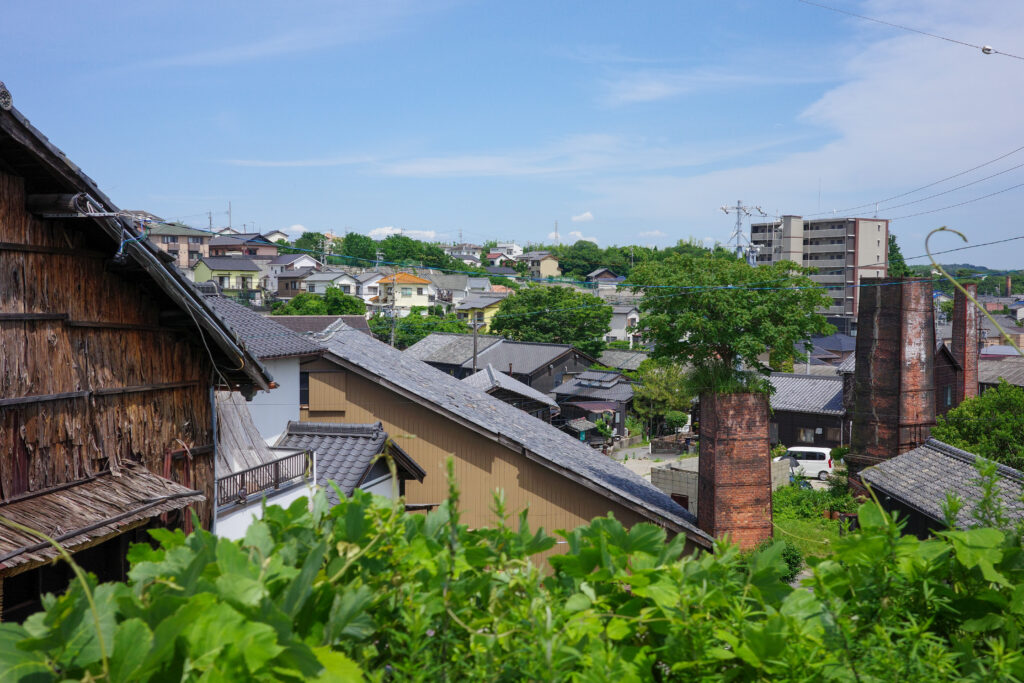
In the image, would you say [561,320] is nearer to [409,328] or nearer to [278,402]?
[409,328]

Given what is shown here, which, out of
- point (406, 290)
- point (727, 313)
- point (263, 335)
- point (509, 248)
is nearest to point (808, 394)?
point (727, 313)

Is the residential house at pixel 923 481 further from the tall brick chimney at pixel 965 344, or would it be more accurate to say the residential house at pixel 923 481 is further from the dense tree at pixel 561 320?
the dense tree at pixel 561 320

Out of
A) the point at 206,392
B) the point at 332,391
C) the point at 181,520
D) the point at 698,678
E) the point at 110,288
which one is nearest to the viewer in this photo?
the point at 698,678

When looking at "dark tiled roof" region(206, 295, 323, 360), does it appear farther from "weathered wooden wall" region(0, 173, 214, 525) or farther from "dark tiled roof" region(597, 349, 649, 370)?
"dark tiled roof" region(597, 349, 649, 370)

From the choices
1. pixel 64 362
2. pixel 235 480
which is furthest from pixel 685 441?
pixel 64 362

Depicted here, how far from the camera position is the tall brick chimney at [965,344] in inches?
1064

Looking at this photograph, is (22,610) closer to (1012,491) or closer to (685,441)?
(1012,491)

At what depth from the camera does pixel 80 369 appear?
16.9 feet

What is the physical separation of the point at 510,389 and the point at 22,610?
2371 centimetres

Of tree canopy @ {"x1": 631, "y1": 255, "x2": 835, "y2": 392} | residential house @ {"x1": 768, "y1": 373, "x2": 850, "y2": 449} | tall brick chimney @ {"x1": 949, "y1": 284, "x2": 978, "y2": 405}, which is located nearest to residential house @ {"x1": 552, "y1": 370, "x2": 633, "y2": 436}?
residential house @ {"x1": 768, "y1": 373, "x2": 850, "y2": 449}

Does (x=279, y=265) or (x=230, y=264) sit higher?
(x=279, y=265)

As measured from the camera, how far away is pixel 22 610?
4.80 metres

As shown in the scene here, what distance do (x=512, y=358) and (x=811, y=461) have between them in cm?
1688

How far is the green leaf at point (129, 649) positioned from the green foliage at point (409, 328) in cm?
4518
